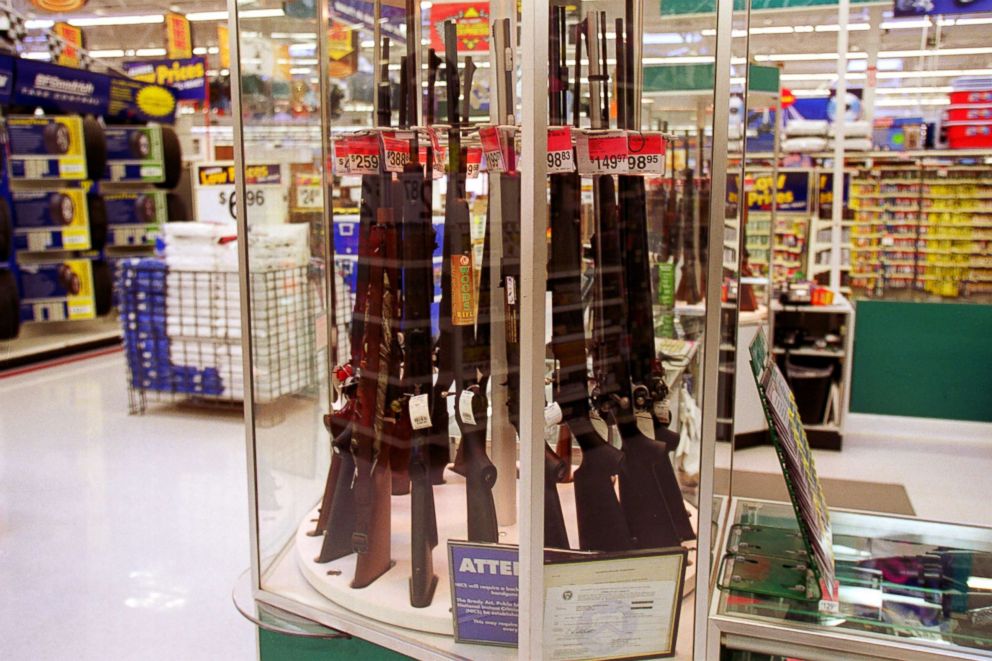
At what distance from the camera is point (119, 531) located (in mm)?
3682

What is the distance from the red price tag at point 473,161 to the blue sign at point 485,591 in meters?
0.71

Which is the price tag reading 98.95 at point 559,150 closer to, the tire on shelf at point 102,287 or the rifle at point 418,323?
the rifle at point 418,323

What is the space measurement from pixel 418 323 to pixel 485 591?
53 cm

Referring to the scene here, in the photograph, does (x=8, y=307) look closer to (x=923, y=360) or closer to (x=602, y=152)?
(x=602, y=152)

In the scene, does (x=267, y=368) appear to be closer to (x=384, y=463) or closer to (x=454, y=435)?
(x=384, y=463)

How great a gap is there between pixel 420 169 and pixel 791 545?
110cm

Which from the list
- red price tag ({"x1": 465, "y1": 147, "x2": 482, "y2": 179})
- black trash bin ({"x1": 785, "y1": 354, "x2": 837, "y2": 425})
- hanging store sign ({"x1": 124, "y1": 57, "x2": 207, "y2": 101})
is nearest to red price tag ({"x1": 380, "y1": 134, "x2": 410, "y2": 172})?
red price tag ({"x1": 465, "y1": 147, "x2": 482, "y2": 179})

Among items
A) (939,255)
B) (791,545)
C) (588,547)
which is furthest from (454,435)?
(939,255)

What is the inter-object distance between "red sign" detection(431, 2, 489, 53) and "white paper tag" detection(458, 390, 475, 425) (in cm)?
70

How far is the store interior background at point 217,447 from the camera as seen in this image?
6.53ft

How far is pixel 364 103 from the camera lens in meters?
2.14

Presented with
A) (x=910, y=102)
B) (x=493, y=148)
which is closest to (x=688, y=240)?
(x=493, y=148)

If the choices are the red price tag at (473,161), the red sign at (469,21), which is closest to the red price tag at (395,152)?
the red price tag at (473,161)

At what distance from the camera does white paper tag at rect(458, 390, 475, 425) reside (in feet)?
5.26
